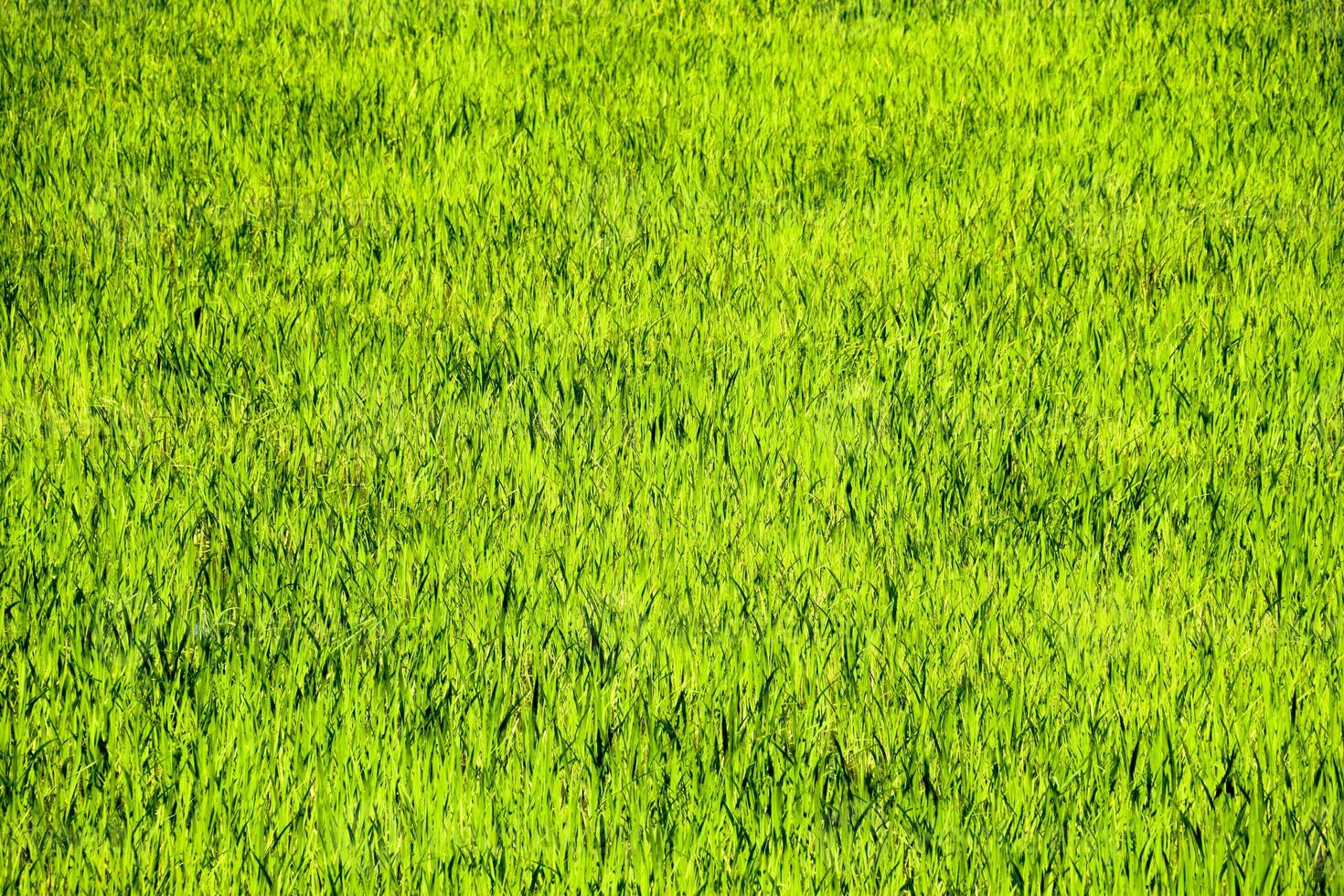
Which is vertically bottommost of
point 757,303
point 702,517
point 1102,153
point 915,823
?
point 915,823

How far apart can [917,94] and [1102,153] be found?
778 mm

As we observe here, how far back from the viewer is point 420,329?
3.19 metres

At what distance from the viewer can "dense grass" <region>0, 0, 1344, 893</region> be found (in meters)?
1.84

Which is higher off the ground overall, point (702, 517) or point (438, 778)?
point (702, 517)

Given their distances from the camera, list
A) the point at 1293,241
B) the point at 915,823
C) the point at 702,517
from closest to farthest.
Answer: the point at 915,823
the point at 702,517
the point at 1293,241

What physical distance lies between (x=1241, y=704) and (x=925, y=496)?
75cm

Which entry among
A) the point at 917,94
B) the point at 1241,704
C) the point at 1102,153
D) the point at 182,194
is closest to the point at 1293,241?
the point at 1102,153

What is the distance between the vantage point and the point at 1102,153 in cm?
425

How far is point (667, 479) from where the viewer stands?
2.63m

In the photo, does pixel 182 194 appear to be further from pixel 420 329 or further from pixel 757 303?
pixel 757 303

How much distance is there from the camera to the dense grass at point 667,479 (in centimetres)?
184

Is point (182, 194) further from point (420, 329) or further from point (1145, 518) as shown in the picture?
point (1145, 518)

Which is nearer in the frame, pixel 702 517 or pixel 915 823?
pixel 915 823

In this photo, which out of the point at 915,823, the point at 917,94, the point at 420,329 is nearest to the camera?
the point at 915,823
